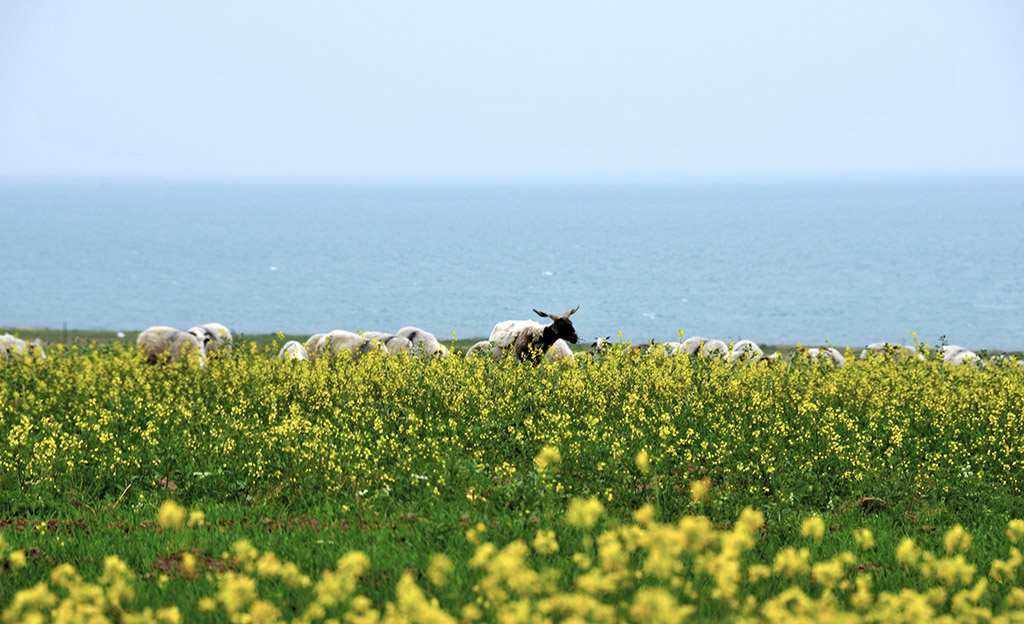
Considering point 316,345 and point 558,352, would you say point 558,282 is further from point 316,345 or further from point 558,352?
point 558,352

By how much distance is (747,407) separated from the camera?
39.5 ft

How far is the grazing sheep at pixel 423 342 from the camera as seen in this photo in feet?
59.8

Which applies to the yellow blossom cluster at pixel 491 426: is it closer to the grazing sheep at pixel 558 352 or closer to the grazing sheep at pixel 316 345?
the grazing sheep at pixel 558 352

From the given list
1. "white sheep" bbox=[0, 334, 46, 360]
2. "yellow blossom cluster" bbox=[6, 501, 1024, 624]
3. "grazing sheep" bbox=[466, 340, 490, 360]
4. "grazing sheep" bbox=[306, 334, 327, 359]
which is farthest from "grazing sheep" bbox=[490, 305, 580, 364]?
"yellow blossom cluster" bbox=[6, 501, 1024, 624]

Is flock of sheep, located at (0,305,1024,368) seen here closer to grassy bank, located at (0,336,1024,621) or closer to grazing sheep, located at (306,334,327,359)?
grazing sheep, located at (306,334,327,359)

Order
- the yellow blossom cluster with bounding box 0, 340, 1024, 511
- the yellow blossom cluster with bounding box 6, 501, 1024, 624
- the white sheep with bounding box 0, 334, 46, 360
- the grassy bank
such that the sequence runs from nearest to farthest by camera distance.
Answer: the yellow blossom cluster with bounding box 6, 501, 1024, 624 < the grassy bank < the yellow blossom cluster with bounding box 0, 340, 1024, 511 < the white sheep with bounding box 0, 334, 46, 360

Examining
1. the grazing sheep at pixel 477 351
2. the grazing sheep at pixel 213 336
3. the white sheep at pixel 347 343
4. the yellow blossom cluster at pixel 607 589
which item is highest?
the yellow blossom cluster at pixel 607 589

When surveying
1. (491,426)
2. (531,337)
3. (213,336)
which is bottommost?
(213,336)

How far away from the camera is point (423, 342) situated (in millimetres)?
19500

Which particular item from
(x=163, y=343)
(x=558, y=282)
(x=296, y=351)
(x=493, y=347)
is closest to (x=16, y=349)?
(x=163, y=343)

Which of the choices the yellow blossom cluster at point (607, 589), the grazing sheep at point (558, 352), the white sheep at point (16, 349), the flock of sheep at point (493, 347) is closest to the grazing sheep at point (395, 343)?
the flock of sheep at point (493, 347)

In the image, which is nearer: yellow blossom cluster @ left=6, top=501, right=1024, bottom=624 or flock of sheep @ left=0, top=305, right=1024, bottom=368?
yellow blossom cluster @ left=6, top=501, right=1024, bottom=624

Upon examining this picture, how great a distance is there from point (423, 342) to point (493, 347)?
1.71 metres

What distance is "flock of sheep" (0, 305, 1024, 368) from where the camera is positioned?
1722cm
